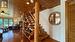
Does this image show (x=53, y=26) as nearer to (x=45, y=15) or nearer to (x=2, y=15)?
(x=45, y=15)

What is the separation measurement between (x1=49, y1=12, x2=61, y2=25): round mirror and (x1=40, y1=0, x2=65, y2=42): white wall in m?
0.14

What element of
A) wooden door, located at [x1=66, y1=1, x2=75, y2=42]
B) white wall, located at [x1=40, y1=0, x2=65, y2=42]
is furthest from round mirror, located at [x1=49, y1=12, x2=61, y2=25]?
wooden door, located at [x1=66, y1=1, x2=75, y2=42]

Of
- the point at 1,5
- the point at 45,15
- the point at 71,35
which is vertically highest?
the point at 1,5

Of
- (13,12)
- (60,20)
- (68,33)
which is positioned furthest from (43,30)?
(13,12)

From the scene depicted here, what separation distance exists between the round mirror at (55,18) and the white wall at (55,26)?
14 cm

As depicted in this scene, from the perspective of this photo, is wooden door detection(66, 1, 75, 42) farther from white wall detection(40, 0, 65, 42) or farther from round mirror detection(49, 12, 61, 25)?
round mirror detection(49, 12, 61, 25)

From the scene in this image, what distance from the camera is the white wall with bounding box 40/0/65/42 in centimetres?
486

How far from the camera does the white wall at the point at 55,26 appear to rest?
4864 millimetres

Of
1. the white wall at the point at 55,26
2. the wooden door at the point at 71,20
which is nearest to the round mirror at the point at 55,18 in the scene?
the white wall at the point at 55,26

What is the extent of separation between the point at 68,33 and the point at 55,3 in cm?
172

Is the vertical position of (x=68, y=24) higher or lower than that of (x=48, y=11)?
lower

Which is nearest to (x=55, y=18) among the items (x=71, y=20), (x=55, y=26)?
(x=55, y=26)

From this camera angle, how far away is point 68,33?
15.1ft

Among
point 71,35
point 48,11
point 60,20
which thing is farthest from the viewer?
point 48,11
